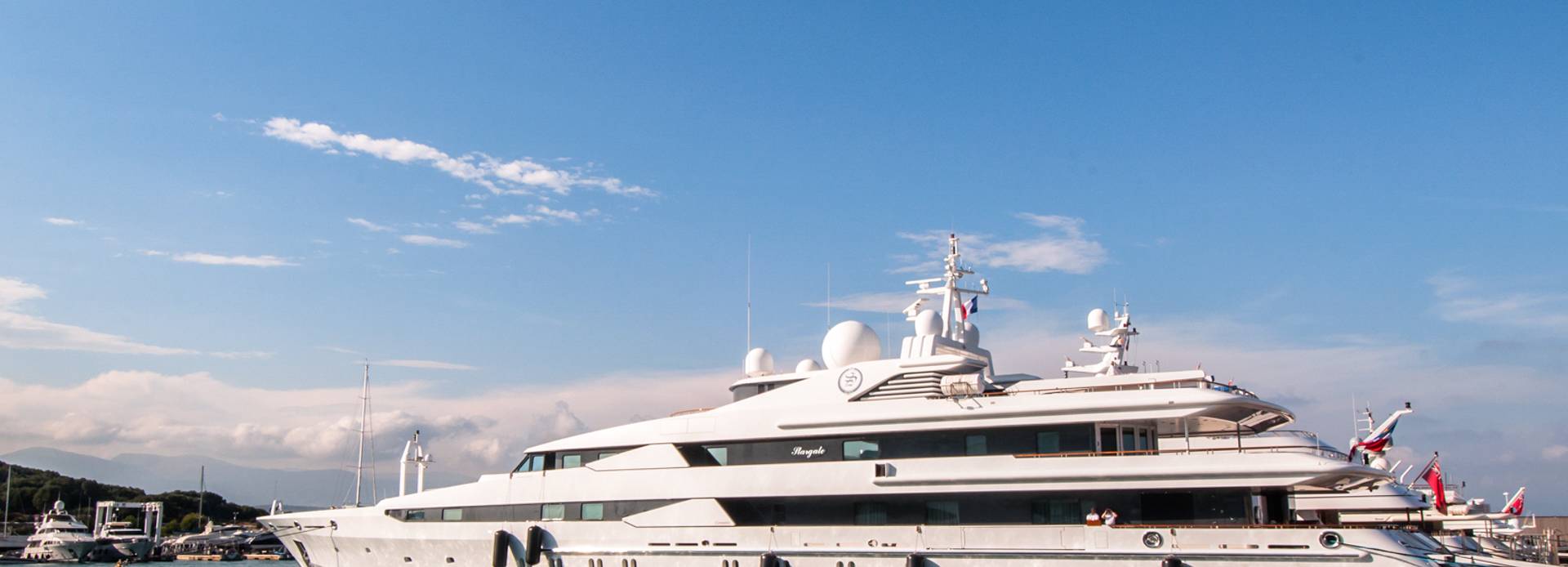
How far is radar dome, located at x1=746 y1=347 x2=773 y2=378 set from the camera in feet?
80.1

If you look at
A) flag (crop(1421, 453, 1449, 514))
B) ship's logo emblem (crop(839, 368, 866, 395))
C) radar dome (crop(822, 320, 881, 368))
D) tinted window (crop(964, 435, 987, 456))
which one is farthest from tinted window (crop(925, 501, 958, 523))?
flag (crop(1421, 453, 1449, 514))

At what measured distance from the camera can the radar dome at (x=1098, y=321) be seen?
25125 millimetres

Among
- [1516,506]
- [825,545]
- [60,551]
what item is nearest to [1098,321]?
[825,545]

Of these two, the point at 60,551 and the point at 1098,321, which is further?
Result: the point at 60,551

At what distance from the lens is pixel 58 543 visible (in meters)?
65.0

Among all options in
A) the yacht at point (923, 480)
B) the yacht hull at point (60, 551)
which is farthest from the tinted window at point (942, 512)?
the yacht hull at point (60, 551)

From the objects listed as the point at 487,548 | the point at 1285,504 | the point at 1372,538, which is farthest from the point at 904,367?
the point at 487,548

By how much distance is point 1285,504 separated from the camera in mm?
18453

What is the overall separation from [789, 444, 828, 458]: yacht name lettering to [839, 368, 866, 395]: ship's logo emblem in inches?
46.6

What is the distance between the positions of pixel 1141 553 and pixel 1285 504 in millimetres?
2708

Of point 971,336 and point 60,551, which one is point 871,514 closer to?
point 971,336

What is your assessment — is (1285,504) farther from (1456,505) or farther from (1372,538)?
(1456,505)

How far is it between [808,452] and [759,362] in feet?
13.0

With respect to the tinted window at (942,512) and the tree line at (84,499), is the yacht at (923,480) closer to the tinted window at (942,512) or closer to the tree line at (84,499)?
the tinted window at (942,512)
